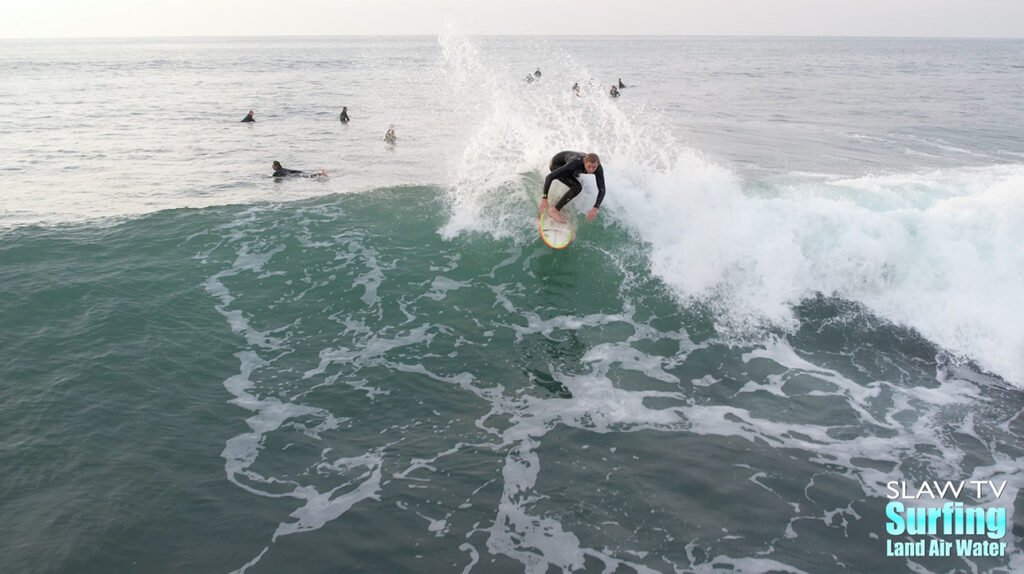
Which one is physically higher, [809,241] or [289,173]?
[289,173]

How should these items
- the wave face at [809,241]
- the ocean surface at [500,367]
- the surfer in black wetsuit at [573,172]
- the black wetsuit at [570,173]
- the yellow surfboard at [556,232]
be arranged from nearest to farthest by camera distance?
the ocean surface at [500,367]
the wave face at [809,241]
the surfer in black wetsuit at [573,172]
the black wetsuit at [570,173]
the yellow surfboard at [556,232]

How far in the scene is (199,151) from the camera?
23969 millimetres

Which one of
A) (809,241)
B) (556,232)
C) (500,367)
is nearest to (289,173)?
(556,232)

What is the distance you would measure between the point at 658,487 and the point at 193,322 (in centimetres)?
854

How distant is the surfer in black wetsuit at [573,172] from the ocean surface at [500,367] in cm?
153

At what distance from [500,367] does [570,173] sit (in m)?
4.94

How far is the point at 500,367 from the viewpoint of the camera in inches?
367

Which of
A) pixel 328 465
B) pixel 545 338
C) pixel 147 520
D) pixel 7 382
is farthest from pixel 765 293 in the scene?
pixel 7 382

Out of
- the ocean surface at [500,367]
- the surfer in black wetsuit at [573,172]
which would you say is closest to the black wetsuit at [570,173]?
the surfer in black wetsuit at [573,172]

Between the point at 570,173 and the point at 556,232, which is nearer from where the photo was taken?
the point at 570,173

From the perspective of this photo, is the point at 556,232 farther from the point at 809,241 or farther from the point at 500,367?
the point at 809,241

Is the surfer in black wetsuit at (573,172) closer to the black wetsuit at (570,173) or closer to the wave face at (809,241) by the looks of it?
the black wetsuit at (570,173)

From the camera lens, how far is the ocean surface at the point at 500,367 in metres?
6.18

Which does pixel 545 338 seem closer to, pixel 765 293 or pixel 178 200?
pixel 765 293
